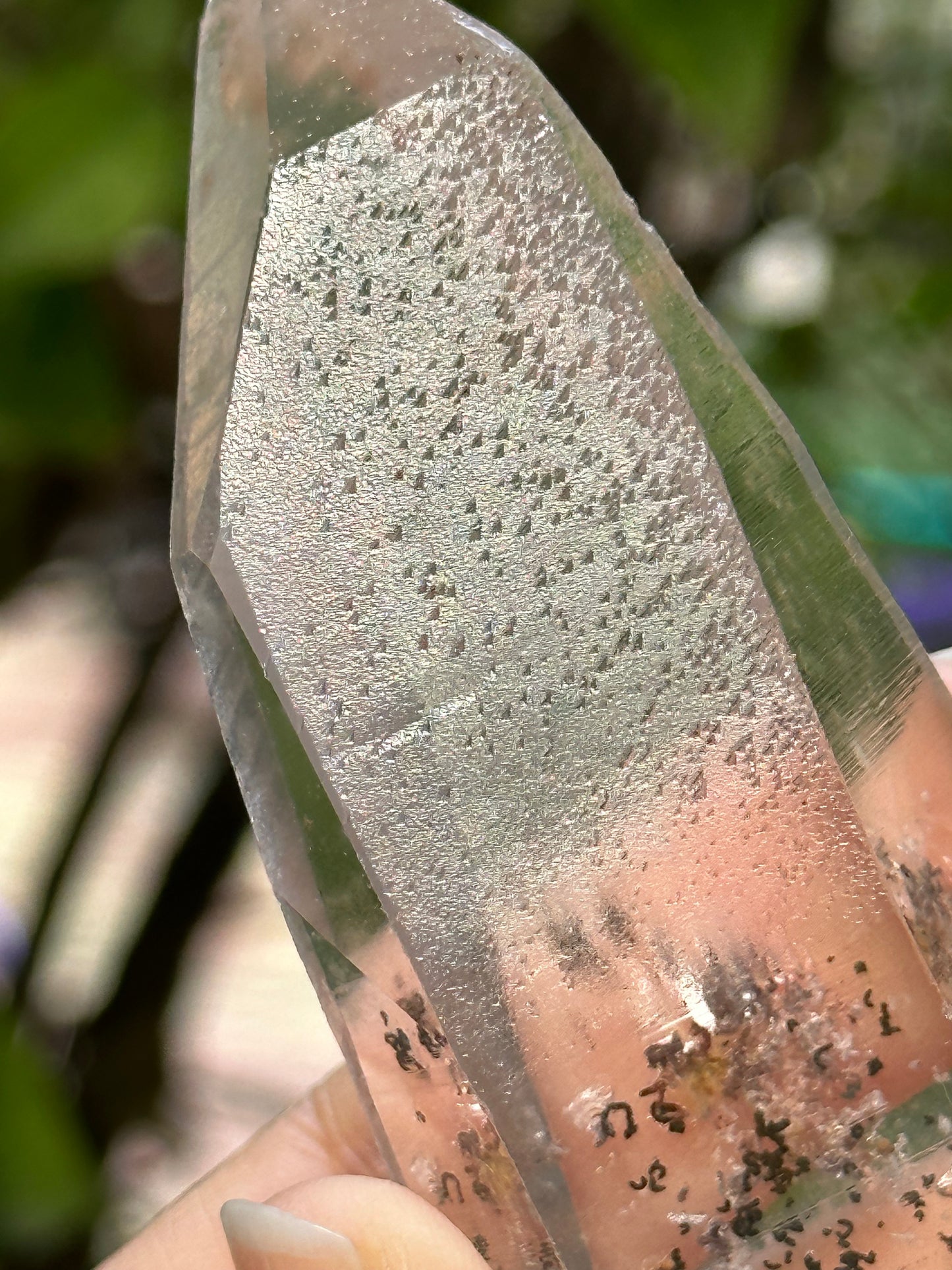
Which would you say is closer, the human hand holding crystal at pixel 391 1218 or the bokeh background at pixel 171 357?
the human hand holding crystal at pixel 391 1218

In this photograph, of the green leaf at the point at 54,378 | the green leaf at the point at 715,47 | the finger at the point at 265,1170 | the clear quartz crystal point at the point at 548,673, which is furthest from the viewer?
the green leaf at the point at 54,378

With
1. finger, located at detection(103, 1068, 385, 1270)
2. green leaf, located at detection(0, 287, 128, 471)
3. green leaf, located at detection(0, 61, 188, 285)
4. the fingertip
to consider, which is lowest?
finger, located at detection(103, 1068, 385, 1270)

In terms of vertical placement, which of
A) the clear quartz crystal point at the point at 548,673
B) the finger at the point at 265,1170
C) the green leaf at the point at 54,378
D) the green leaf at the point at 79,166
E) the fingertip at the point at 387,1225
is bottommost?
the finger at the point at 265,1170

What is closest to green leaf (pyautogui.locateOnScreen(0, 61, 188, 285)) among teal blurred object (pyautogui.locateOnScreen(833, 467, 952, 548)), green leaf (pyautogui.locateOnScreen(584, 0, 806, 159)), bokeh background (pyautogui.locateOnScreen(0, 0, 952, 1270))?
bokeh background (pyautogui.locateOnScreen(0, 0, 952, 1270))

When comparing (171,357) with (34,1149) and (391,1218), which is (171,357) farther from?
(391,1218)

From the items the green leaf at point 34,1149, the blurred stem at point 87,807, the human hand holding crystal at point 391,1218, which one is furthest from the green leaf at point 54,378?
the human hand holding crystal at point 391,1218

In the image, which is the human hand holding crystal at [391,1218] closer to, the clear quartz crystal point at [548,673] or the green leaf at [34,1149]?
the clear quartz crystal point at [548,673]

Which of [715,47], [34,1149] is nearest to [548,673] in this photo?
[715,47]

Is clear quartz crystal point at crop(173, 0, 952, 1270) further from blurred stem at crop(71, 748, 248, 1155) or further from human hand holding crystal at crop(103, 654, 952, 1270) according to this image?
blurred stem at crop(71, 748, 248, 1155)
